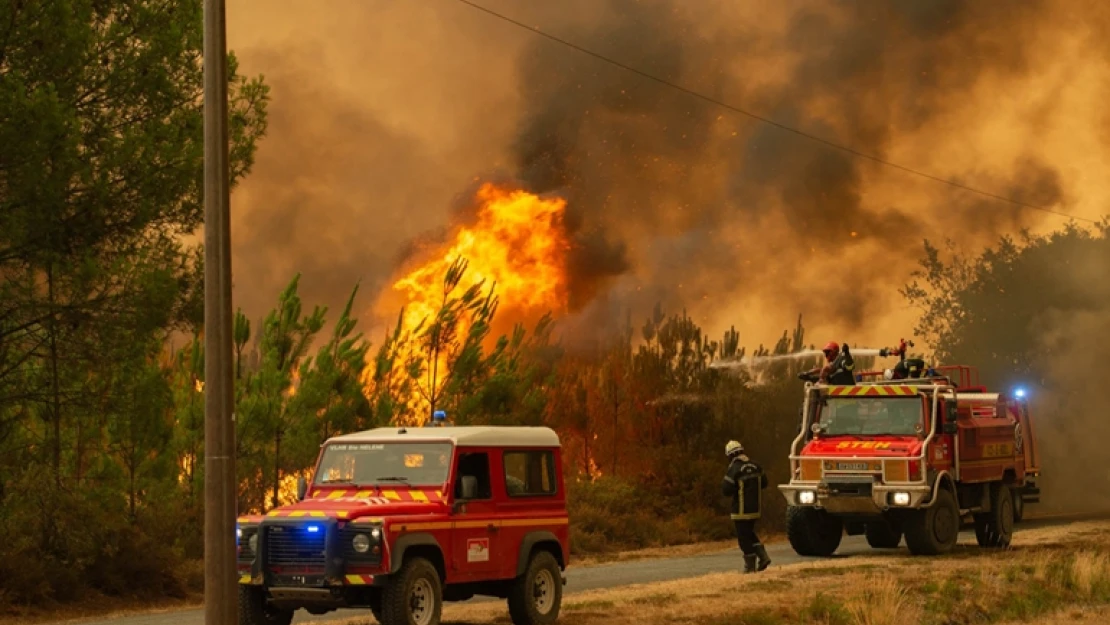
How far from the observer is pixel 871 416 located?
80.3 ft

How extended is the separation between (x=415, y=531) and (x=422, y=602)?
2.20 feet

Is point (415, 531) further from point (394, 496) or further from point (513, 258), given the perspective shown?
point (513, 258)

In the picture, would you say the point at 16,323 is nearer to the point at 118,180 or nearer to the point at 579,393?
the point at 118,180

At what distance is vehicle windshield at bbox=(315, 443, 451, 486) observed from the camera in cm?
1465

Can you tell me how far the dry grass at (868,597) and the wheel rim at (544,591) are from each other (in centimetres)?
29

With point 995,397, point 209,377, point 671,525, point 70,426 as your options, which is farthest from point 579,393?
point 209,377

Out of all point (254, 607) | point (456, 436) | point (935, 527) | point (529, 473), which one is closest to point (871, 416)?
point (935, 527)

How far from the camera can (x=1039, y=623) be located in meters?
15.9

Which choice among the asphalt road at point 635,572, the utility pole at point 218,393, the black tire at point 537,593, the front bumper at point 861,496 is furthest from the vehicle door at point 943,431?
the utility pole at point 218,393

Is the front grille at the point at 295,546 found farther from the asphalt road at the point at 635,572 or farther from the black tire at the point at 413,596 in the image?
the asphalt road at the point at 635,572

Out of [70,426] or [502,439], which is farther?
[70,426]

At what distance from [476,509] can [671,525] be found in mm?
18359

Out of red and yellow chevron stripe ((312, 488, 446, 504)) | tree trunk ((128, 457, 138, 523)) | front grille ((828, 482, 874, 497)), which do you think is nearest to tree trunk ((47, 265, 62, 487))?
tree trunk ((128, 457, 138, 523))

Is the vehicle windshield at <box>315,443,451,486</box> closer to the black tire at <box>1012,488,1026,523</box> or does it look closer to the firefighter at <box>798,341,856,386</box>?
the firefighter at <box>798,341,856,386</box>
